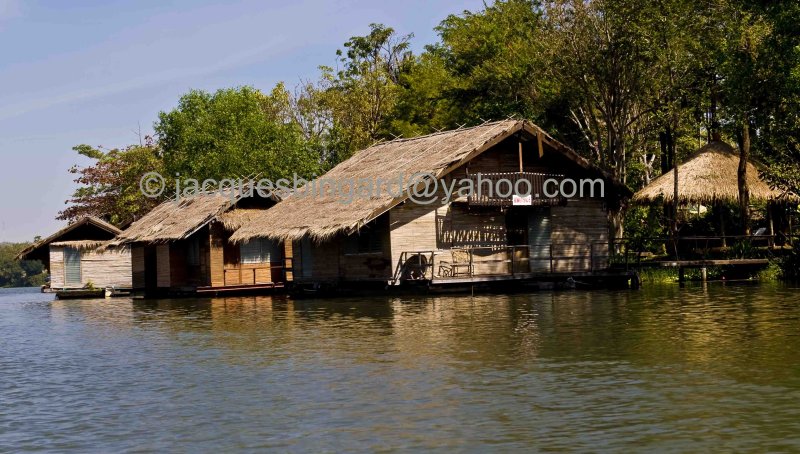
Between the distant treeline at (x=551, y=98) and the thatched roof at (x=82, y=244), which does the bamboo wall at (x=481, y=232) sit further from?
the thatched roof at (x=82, y=244)

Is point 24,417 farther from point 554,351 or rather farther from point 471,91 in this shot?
point 471,91

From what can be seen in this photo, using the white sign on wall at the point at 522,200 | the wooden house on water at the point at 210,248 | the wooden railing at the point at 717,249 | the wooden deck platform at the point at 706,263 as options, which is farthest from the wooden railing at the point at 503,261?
the wooden house on water at the point at 210,248

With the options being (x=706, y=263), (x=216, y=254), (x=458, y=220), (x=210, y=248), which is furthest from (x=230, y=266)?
(x=706, y=263)

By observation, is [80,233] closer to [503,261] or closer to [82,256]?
[82,256]

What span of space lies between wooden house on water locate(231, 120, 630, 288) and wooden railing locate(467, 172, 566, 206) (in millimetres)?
33

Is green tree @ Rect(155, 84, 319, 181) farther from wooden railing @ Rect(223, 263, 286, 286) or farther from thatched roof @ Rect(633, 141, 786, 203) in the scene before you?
thatched roof @ Rect(633, 141, 786, 203)

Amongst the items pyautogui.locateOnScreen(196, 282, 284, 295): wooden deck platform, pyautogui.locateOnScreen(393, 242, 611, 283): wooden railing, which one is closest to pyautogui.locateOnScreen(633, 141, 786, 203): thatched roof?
pyautogui.locateOnScreen(393, 242, 611, 283): wooden railing

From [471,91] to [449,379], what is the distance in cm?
3438

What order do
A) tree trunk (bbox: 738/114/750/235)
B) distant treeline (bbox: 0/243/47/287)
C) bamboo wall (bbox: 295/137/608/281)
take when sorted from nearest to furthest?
1. bamboo wall (bbox: 295/137/608/281)
2. tree trunk (bbox: 738/114/750/235)
3. distant treeline (bbox: 0/243/47/287)

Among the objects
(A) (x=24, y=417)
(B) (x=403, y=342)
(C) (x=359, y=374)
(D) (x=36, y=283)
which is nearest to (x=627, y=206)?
(B) (x=403, y=342)

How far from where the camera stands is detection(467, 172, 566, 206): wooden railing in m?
32.5

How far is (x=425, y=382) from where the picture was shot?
13398 mm

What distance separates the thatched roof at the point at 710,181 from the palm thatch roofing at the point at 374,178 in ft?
6.72

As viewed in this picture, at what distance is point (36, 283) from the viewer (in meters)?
110
